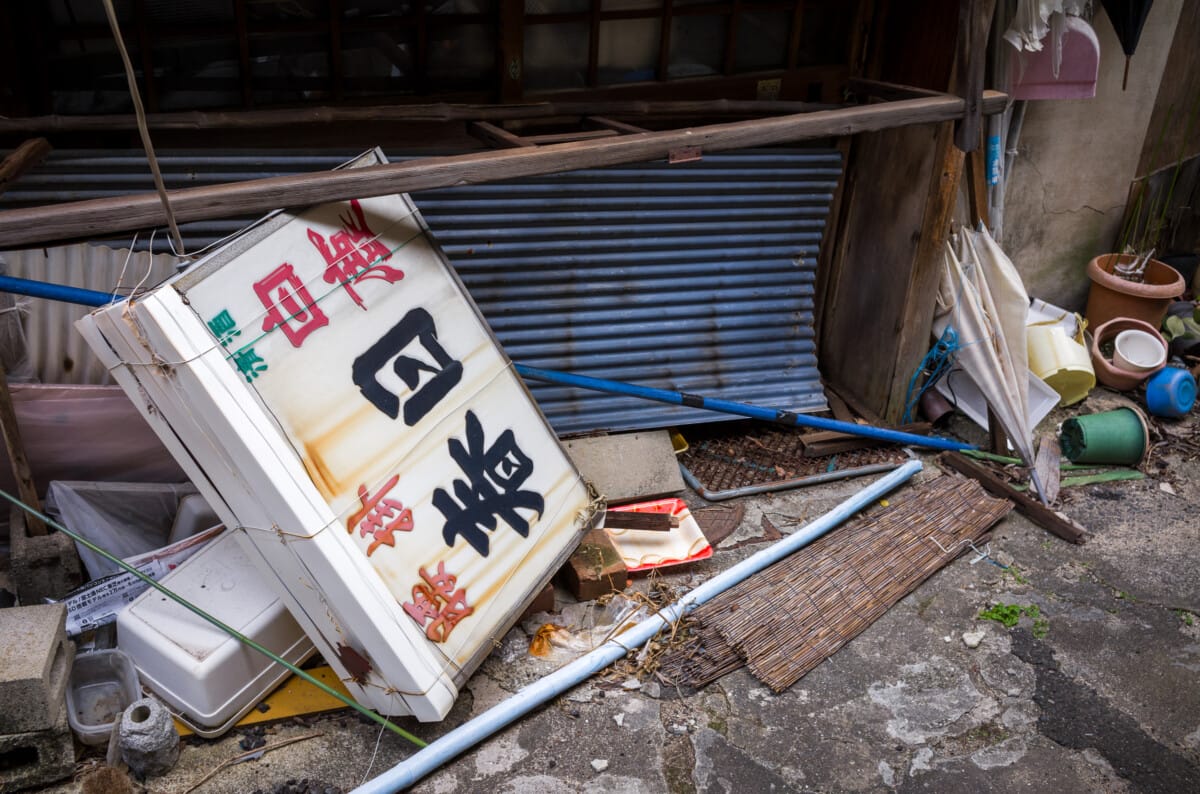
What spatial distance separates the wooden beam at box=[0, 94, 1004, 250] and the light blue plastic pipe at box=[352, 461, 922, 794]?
93.7 inches

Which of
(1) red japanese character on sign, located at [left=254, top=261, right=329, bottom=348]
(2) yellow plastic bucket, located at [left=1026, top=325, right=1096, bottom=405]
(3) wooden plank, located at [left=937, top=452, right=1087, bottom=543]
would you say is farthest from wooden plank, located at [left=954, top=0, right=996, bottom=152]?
(1) red japanese character on sign, located at [left=254, top=261, right=329, bottom=348]

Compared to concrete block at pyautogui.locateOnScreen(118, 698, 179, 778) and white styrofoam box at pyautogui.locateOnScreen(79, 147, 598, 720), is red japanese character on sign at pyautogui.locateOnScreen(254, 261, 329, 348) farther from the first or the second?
concrete block at pyautogui.locateOnScreen(118, 698, 179, 778)

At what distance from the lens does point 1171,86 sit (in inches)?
322

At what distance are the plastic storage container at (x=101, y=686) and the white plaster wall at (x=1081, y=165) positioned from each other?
7.22 meters

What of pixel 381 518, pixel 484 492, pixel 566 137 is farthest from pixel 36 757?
pixel 566 137

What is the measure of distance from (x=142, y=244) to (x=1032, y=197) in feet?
22.5

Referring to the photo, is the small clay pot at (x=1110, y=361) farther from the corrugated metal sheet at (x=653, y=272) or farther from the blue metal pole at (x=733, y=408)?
the corrugated metal sheet at (x=653, y=272)

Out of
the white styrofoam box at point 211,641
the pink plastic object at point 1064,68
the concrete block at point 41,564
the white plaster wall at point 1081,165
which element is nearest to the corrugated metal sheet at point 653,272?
the pink plastic object at point 1064,68

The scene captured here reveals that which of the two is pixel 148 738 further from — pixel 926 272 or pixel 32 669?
pixel 926 272

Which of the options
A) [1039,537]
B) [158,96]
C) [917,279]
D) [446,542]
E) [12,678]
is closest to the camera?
[12,678]

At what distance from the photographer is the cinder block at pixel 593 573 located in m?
5.12

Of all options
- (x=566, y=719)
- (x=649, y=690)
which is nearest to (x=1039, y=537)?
(x=649, y=690)

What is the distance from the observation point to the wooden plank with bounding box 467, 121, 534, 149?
15.4 feet

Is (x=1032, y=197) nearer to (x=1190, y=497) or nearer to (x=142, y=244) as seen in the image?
(x=1190, y=497)
